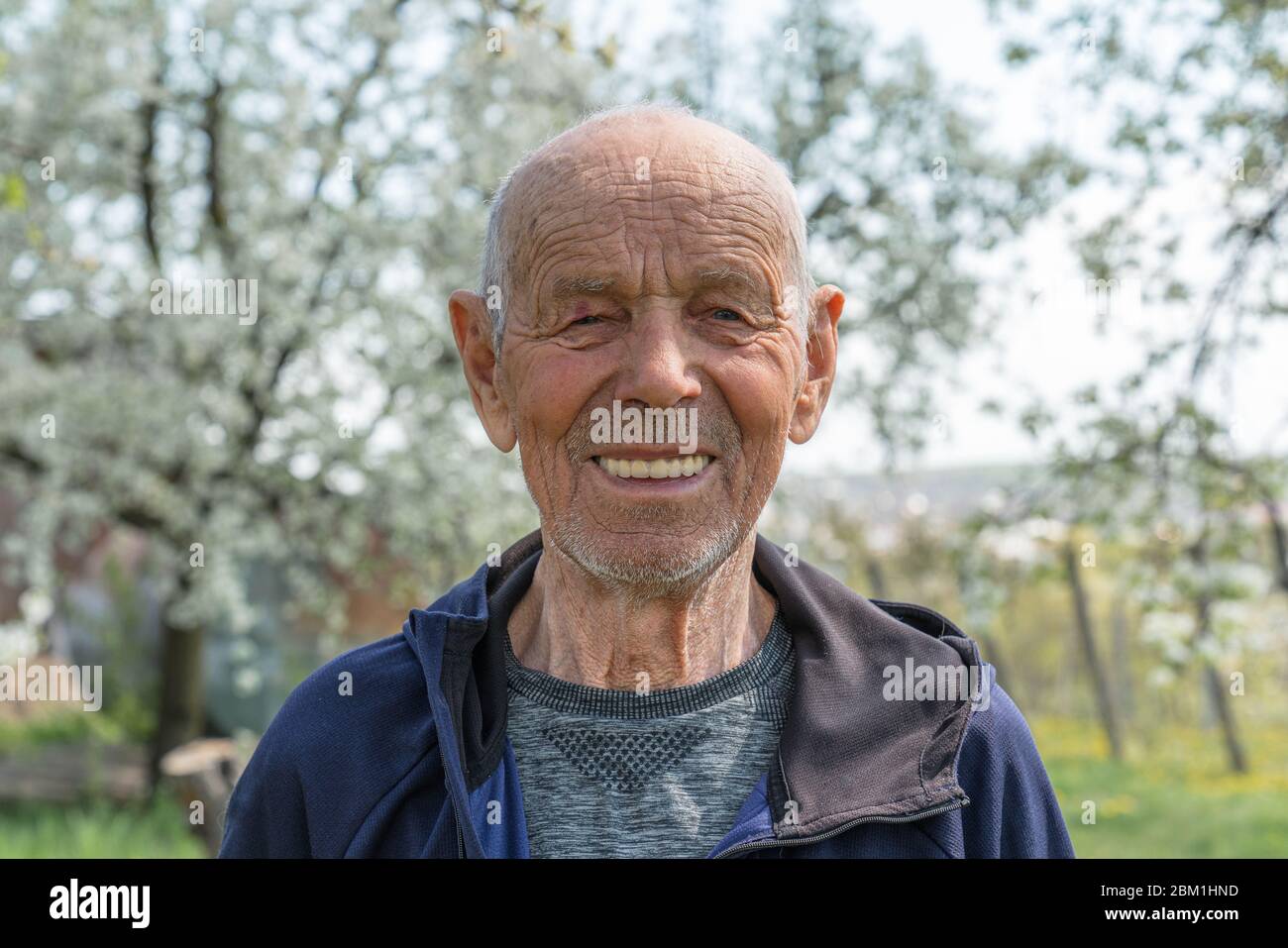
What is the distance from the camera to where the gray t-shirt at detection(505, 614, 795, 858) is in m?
1.61

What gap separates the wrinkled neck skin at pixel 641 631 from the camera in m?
1.74

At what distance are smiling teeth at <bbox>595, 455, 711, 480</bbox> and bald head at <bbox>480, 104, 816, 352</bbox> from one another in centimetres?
29

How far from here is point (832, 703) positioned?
1670 millimetres

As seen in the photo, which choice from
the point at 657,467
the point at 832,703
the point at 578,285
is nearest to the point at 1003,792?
the point at 832,703

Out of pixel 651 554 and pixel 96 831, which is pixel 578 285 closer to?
pixel 651 554

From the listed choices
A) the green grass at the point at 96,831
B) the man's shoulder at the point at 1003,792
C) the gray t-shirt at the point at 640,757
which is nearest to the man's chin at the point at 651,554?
the gray t-shirt at the point at 640,757

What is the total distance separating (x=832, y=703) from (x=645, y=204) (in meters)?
0.76

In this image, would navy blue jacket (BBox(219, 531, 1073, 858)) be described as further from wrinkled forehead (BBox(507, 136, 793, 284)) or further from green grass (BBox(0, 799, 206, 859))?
green grass (BBox(0, 799, 206, 859))

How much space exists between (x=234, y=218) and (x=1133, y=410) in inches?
245

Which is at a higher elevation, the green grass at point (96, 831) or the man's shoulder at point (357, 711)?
the green grass at point (96, 831)

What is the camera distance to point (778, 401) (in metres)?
1.68

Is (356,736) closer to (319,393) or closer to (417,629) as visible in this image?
(417,629)

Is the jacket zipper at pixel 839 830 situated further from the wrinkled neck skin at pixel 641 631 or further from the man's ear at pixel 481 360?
the man's ear at pixel 481 360

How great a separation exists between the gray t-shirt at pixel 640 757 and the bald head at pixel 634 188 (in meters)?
0.55
